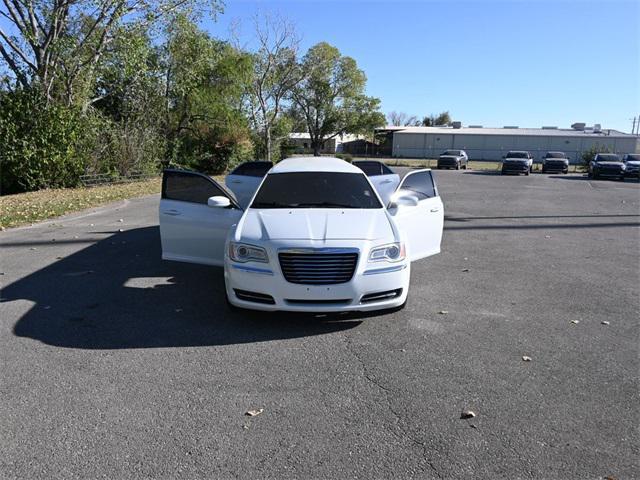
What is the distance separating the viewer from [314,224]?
16.6ft

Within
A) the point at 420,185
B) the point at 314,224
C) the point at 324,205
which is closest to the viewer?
the point at 314,224

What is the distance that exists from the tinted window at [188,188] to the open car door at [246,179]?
8.48ft

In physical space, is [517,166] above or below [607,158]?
below

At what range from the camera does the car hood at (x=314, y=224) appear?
15.7 feet

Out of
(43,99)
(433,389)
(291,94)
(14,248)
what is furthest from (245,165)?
(291,94)

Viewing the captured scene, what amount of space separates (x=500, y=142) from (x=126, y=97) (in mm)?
57125

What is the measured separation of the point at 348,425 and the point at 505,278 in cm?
440

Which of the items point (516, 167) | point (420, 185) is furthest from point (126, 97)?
point (516, 167)

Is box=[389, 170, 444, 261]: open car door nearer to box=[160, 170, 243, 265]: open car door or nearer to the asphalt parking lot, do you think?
the asphalt parking lot

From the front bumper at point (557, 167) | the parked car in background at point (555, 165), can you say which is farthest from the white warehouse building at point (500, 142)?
the front bumper at point (557, 167)

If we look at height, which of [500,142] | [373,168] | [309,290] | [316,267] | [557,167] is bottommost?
[557,167]

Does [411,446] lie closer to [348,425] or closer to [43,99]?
[348,425]

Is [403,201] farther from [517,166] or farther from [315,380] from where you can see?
[517,166]

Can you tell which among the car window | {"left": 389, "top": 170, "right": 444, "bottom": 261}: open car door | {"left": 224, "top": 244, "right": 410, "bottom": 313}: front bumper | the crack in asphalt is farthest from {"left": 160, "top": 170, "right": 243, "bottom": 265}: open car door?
the car window
